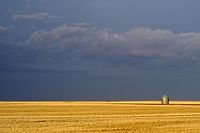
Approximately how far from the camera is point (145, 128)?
1436 inches

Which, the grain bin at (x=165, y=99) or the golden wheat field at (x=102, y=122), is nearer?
the golden wheat field at (x=102, y=122)

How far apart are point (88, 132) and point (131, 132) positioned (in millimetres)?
3056

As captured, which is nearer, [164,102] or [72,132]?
[72,132]

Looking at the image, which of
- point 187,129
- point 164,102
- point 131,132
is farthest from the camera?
point 164,102

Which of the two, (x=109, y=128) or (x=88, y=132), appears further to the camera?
(x=109, y=128)

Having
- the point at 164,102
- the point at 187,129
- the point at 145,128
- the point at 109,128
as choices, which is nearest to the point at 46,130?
the point at 109,128

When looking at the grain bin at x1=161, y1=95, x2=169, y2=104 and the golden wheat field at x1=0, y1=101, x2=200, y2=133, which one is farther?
the grain bin at x1=161, y1=95, x2=169, y2=104

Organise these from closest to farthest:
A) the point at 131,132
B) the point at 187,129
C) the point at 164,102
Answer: the point at 131,132, the point at 187,129, the point at 164,102

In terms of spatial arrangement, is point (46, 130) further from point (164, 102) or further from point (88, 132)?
point (164, 102)

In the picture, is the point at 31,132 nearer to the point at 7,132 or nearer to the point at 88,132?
the point at 7,132

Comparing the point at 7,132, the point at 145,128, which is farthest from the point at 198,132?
the point at 7,132

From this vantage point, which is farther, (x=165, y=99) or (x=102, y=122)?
(x=165, y=99)

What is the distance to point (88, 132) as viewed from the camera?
33594 mm

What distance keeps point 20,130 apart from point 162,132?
34.2 ft
